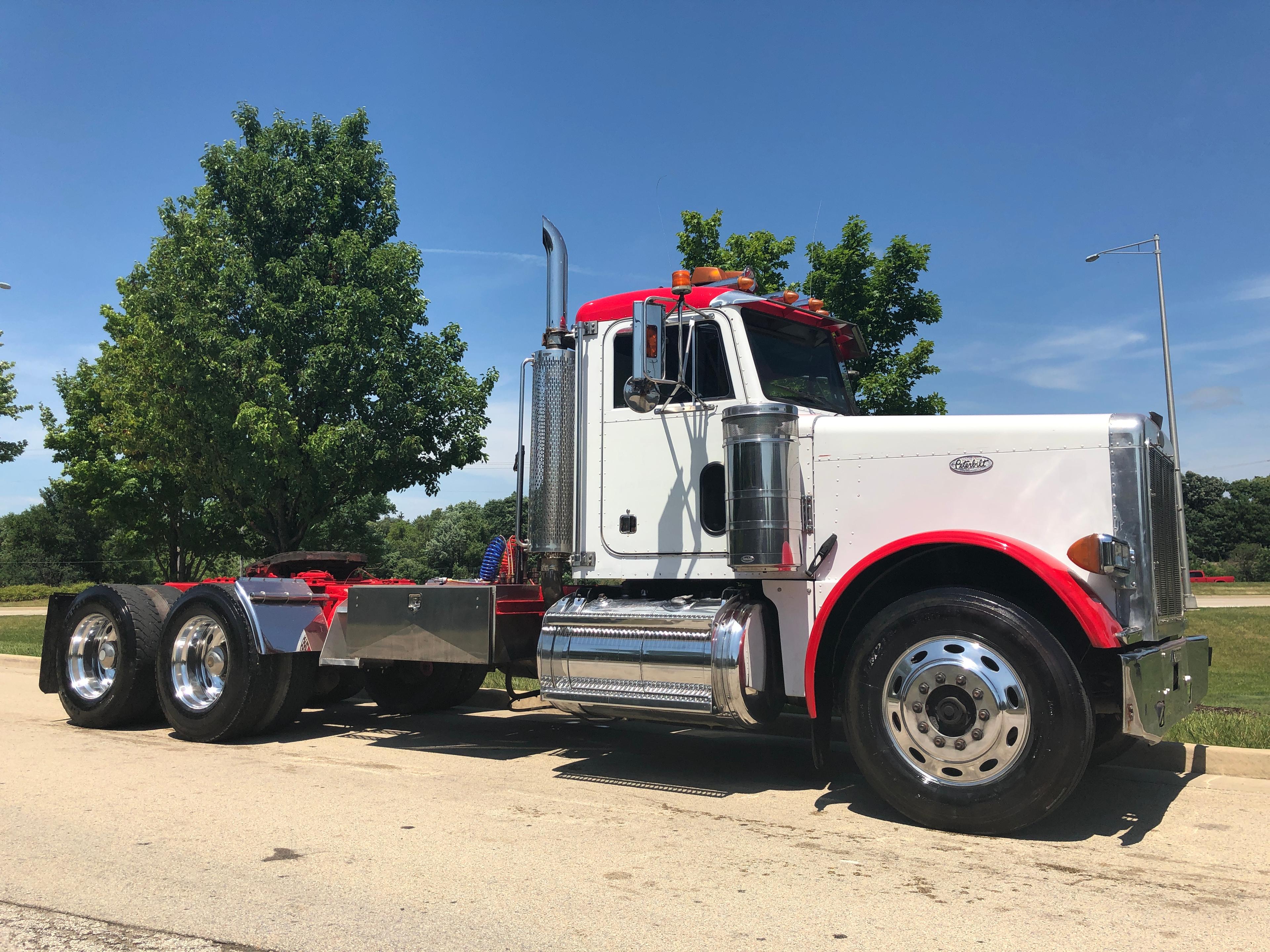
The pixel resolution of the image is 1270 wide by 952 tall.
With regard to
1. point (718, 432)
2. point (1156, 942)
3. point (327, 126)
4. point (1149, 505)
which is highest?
point (327, 126)

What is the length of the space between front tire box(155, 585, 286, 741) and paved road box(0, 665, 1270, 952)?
0.53 m

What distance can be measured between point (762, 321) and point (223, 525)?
25.1 meters

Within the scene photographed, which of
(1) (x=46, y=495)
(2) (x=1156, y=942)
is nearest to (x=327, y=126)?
(2) (x=1156, y=942)

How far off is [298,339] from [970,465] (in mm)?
14608

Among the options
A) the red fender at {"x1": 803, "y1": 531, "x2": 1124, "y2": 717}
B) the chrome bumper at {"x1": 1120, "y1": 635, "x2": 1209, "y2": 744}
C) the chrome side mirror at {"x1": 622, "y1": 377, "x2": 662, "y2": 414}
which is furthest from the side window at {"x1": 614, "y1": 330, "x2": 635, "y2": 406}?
the chrome bumper at {"x1": 1120, "y1": 635, "x2": 1209, "y2": 744}

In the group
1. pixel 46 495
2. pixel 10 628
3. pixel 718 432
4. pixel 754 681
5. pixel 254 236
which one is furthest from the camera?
pixel 46 495

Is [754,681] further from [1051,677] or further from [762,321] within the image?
[762,321]

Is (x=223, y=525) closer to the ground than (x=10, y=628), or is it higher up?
higher up

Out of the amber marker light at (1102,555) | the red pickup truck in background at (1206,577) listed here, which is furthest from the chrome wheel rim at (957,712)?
the red pickup truck in background at (1206,577)

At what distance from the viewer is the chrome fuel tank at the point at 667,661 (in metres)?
5.68

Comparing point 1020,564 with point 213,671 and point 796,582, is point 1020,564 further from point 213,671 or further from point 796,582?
point 213,671

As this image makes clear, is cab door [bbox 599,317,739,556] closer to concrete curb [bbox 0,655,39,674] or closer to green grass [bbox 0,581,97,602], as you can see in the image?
concrete curb [bbox 0,655,39,674]

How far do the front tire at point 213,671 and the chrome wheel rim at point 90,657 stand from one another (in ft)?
2.22

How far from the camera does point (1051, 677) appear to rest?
475 centimetres
